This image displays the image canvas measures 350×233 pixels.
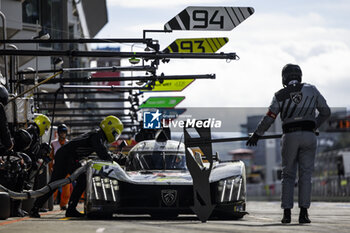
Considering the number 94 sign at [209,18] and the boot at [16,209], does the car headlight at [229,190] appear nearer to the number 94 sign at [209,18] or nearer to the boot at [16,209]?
the boot at [16,209]

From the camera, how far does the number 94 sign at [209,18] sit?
1573 cm

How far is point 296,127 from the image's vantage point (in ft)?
34.0

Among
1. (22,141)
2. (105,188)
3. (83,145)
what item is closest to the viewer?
(105,188)

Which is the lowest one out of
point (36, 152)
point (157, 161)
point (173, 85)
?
point (157, 161)

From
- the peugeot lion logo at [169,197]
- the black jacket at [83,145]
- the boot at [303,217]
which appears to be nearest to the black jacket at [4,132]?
the peugeot lion logo at [169,197]

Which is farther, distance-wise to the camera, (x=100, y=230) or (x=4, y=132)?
(x=4, y=132)

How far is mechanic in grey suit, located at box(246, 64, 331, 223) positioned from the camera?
404 inches

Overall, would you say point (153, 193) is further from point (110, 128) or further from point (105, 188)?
point (110, 128)

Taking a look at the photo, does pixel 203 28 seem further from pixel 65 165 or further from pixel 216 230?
pixel 216 230

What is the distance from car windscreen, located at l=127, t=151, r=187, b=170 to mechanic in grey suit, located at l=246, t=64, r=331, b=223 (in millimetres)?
3280

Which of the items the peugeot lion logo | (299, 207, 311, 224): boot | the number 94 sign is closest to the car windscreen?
the peugeot lion logo

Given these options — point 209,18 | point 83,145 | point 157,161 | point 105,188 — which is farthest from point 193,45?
point 105,188

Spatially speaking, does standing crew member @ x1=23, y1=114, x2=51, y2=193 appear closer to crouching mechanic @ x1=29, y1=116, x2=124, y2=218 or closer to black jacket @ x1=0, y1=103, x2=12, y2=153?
crouching mechanic @ x1=29, y1=116, x2=124, y2=218

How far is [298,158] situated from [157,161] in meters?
3.80
